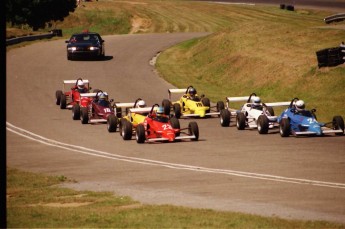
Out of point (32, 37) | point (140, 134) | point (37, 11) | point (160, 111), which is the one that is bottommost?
point (140, 134)

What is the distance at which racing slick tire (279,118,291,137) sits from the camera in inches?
1377

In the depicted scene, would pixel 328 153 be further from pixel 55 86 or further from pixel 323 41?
pixel 323 41

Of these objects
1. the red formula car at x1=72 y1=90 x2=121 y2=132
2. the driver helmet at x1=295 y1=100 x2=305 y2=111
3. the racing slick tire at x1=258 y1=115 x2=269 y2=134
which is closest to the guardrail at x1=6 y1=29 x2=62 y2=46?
the red formula car at x1=72 y1=90 x2=121 y2=132

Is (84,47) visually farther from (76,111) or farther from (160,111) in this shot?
(160,111)

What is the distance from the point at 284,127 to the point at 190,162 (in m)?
6.09

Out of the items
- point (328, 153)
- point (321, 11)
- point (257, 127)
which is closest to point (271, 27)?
point (321, 11)

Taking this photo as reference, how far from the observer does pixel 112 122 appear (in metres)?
36.8

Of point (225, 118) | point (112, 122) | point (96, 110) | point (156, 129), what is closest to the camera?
point (156, 129)

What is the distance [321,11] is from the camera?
89125mm

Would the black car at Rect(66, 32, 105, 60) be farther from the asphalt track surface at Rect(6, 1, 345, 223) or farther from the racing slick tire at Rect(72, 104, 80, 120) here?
the racing slick tire at Rect(72, 104, 80, 120)

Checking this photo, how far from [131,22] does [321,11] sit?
1757cm

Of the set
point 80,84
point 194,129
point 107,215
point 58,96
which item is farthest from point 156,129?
point 107,215

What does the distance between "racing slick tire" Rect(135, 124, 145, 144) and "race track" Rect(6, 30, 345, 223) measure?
30 centimetres

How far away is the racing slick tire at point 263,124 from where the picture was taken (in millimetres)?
35844
